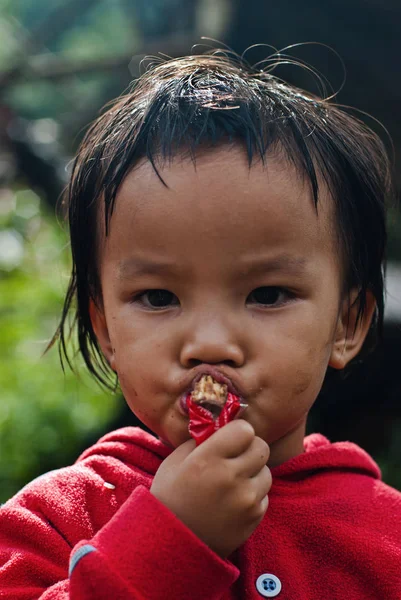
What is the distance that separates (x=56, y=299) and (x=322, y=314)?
297 centimetres

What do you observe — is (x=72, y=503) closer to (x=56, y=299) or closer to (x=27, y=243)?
(x=56, y=299)

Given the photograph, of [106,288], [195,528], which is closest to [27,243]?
[106,288]

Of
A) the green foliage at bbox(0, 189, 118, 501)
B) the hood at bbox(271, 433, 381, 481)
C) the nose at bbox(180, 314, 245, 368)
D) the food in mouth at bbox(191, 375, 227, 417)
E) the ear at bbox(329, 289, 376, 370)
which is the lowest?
the green foliage at bbox(0, 189, 118, 501)

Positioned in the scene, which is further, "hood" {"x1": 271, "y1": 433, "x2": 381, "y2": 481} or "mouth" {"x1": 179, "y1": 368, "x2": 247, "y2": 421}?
"hood" {"x1": 271, "y1": 433, "x2": 381, "y2": 481}

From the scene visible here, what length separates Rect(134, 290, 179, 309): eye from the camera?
5.68 feet

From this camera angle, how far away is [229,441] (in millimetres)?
1547

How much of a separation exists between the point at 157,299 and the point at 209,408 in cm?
27

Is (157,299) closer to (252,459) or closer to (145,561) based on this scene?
(252,459)

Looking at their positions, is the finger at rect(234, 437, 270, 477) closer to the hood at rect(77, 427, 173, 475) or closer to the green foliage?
the hood at rect(77, 427, 173, 475)

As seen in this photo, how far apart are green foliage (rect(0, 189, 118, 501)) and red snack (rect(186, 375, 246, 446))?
5.84ft

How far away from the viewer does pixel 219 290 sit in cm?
167

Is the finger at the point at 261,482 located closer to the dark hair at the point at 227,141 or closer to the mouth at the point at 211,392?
the mouth at the point at 211,392

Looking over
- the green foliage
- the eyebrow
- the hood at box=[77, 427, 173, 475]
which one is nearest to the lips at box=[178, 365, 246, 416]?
the eyebrow

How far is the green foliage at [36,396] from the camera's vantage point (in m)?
3.83
